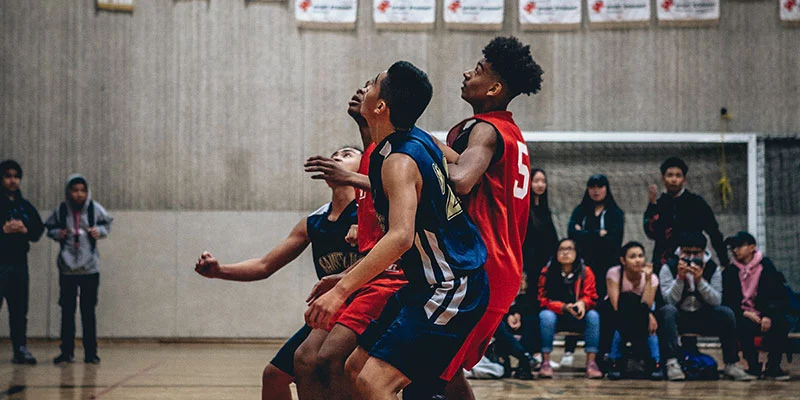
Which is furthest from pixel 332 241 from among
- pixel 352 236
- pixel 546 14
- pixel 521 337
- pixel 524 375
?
pixel 546 14

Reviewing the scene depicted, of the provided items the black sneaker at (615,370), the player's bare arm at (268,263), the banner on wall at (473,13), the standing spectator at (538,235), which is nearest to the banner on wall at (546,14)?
the banner on wall at (473,13)

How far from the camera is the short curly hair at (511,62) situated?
12.5 ft

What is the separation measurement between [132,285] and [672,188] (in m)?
5.87

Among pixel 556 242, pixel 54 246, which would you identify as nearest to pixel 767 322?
pixel 556 242

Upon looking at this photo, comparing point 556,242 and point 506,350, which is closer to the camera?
point 506,350

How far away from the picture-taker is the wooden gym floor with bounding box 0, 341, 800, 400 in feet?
20.6

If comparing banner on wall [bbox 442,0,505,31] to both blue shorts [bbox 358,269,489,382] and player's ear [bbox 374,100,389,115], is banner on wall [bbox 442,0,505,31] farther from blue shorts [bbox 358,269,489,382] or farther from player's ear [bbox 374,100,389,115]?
blue shorts [bbox 358,269,489,382]

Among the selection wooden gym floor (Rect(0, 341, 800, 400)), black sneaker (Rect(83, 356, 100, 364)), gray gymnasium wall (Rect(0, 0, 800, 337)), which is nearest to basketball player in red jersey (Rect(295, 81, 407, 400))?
wooden gym floor (Rect(0, 341, 800, 400))

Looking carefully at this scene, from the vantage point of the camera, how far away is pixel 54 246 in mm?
10078

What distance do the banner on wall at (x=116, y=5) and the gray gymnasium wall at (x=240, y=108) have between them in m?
0.11

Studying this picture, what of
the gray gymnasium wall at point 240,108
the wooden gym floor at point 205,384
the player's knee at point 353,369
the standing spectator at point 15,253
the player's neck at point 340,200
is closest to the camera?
the player's knee at point 353,369

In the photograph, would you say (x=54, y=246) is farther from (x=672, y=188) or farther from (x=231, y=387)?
(x=672, y=188)

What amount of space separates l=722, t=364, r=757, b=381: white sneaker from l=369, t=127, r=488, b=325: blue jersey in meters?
4.90

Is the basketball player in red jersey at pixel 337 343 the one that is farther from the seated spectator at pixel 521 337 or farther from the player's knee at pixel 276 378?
the seated spectator at pixel 521 337
